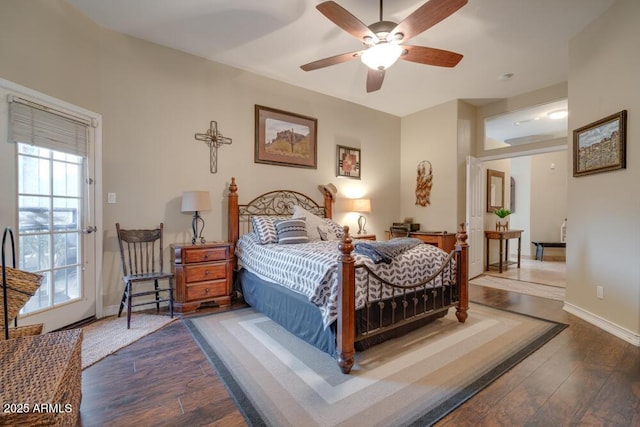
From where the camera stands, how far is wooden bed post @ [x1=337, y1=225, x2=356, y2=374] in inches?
77.9

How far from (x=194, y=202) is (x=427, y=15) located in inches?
110

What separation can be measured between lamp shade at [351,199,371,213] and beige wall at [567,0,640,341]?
2.58m

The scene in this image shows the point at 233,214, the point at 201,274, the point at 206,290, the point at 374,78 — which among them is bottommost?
the point at 206,290

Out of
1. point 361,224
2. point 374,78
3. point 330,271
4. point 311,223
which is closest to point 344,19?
point 374,78

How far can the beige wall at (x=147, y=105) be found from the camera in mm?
2490

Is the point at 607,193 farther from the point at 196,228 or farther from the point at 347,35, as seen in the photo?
the point at 196,228

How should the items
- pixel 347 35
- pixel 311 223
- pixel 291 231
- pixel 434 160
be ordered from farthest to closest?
pixel 434 160 → pixel 311 223 → pixel 291 231 → pixel 347 35

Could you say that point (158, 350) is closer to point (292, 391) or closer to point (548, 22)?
point (292, 391)

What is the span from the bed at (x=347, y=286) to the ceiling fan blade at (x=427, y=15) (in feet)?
5.16

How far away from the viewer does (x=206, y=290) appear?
128 inches

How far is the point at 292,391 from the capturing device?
1.81 m

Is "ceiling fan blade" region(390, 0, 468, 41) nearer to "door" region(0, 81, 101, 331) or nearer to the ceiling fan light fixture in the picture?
the ceiling fan light fixture

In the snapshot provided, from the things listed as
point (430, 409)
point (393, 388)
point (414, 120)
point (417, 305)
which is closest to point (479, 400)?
point (430, 409)

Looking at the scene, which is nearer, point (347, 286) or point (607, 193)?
point (347, 286)
